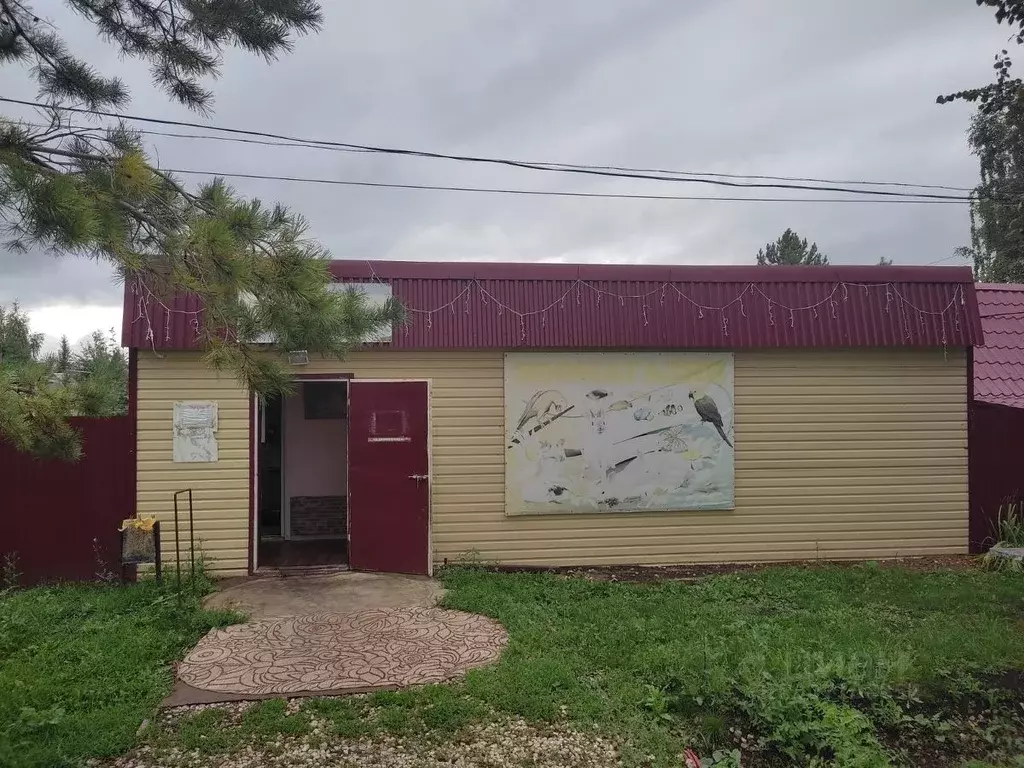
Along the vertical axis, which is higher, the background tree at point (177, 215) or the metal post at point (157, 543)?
the background tree at point (177, 215)

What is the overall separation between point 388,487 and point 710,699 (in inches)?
154

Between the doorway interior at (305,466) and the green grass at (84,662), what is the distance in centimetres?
301

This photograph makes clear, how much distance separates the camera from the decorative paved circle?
14.5 ft

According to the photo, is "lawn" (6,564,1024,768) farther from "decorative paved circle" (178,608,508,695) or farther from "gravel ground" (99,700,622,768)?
"decorative paved circle" (178,608,508,695)

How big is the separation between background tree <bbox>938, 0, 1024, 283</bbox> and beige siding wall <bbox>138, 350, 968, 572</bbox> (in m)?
2.71

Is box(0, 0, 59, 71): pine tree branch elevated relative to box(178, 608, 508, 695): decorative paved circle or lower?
elevated

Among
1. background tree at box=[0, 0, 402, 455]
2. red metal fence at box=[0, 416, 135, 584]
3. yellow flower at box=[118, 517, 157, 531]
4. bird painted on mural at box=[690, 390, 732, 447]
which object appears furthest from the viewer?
bird painted on mural at box=[690, 390, 732, 447]

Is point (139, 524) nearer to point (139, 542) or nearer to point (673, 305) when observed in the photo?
point (139, 542)

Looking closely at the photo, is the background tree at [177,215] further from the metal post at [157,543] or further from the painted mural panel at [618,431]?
the painted mural panel at [618,431]

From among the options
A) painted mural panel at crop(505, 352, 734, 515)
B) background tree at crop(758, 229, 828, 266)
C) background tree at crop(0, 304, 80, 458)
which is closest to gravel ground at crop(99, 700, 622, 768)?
background tree at crop(0, 304, 80, 458)

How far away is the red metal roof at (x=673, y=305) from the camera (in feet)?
23.8

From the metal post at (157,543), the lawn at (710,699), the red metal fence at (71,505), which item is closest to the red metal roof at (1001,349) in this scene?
the lawn at (710,699)

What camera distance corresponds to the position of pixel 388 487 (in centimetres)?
699

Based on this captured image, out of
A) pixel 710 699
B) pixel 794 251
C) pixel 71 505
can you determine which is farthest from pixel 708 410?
pixel 794 251
